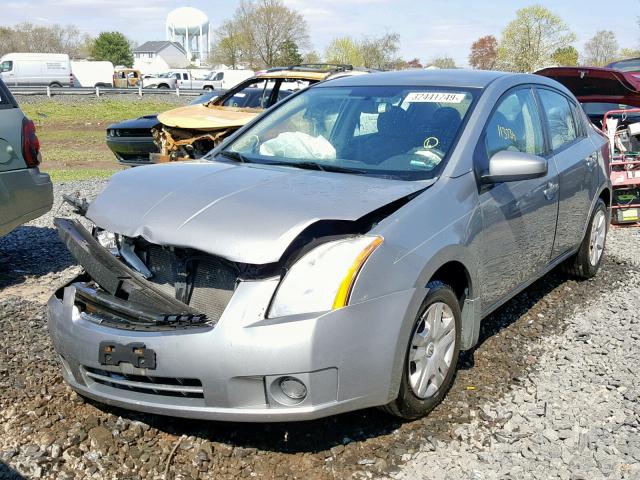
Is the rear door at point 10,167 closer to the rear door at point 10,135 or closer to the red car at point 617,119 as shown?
the rear door at point 10,135

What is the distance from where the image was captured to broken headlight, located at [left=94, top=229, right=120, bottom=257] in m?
3.64

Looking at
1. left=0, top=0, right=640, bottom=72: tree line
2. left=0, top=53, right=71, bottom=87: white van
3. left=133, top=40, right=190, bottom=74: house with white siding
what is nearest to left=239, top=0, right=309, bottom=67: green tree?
left=0, top=0, right=640, bottom=72: tree line

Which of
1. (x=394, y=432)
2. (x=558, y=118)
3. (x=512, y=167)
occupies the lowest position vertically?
(x=394, y=432)

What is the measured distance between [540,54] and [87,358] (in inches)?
2433

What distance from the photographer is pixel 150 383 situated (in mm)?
3016

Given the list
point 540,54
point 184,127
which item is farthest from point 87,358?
point 540,54

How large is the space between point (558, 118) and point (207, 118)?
529cm

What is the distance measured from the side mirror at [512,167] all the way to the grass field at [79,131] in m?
9.46

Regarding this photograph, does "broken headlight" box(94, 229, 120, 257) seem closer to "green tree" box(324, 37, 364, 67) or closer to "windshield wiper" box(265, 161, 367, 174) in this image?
"windshield wiper" box(265, 161, 367, 174)

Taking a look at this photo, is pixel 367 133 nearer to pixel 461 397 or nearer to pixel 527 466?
pixel 461 397

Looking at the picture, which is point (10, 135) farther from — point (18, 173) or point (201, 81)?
point (201, 81)

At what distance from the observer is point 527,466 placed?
122 inches

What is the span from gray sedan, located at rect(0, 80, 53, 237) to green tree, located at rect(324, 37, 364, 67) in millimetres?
73902

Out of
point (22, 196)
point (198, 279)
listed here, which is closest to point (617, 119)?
point (22, 196)
